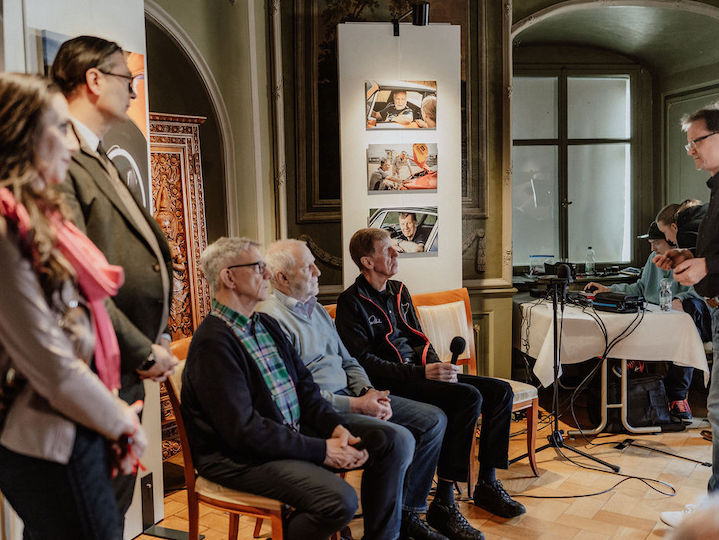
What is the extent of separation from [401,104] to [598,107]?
2803 millimetres

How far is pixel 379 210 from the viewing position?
4.29 metres

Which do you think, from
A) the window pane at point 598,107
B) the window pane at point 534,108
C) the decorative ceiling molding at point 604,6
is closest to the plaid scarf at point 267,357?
the decorative ceiling molding at point 604,6

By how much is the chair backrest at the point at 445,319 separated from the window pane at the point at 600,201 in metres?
2.77

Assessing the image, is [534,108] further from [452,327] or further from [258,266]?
[258,266]

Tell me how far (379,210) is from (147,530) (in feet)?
7.02

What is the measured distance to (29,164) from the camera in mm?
1350

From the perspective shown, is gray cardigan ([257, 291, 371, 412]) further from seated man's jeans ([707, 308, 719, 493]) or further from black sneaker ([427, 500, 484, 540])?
seated man's jeans ([707, 308, 719, 493])

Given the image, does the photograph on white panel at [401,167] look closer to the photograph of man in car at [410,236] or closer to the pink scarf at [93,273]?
the photograph of man in car at [410,236]

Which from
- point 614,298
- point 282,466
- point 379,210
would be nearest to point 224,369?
point 282,466

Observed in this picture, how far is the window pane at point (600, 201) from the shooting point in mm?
6387

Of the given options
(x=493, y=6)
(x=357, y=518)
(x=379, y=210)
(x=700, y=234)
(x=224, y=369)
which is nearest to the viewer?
(x=224, y=369)

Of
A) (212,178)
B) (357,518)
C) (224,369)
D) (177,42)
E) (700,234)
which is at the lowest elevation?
(357,518)

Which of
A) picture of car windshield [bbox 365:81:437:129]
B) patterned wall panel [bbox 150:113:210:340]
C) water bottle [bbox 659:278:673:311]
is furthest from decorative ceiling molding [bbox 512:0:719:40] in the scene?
patterned wall panel [bbox 150:113:210:340]

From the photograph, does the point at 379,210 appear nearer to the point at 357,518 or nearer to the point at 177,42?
the point at 177,42
